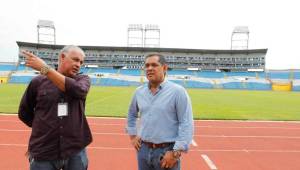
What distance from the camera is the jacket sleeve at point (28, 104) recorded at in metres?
3.24

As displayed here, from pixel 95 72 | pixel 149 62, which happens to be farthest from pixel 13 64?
pixel 149 62

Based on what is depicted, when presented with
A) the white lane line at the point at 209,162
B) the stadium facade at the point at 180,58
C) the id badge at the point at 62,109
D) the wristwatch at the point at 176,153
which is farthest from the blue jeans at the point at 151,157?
the stadium facade at the point at 180,58

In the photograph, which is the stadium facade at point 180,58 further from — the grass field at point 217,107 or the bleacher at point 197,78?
the grass field at point 217,107

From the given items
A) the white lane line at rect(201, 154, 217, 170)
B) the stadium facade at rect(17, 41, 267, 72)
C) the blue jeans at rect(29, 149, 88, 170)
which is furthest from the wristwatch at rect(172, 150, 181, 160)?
the stadium facade at rect(17, 41, 267, 72)

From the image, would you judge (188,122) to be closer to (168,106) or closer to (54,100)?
(168,106)

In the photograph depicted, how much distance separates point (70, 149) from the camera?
323 cm

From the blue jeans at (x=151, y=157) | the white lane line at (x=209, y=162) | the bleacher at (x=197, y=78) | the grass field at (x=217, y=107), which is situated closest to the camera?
the blue jeans at (x=151, y=157)

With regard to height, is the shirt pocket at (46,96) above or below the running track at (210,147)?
above

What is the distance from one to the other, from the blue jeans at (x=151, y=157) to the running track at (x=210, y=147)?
3076 millimetres

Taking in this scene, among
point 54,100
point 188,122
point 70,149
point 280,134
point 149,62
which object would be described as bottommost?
point 280,134

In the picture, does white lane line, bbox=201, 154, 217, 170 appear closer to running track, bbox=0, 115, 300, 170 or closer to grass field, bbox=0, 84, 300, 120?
running track, bbox=0, 115, 300, 170

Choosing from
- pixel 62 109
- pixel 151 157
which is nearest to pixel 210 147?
pixel 151 157

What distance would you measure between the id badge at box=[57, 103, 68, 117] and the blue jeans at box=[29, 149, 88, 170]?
44cm

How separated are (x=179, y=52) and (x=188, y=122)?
75.2 meters
